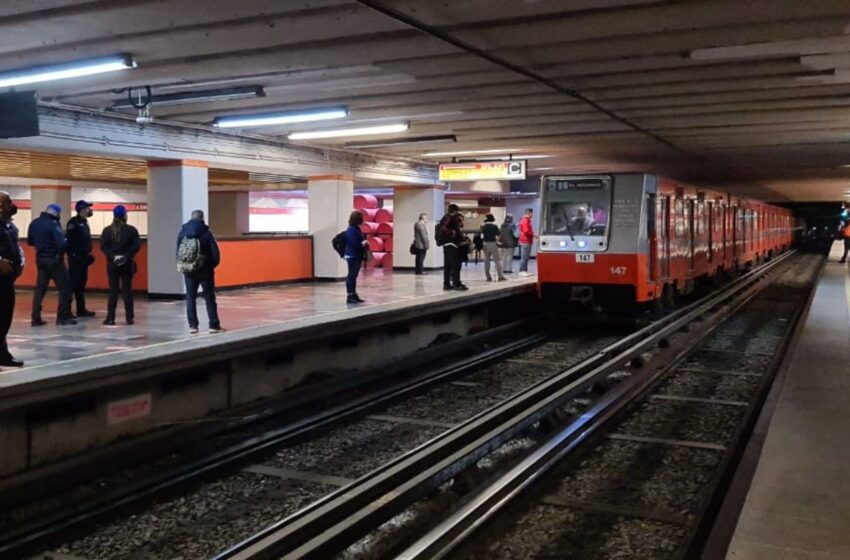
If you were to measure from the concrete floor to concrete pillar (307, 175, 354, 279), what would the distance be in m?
0.70

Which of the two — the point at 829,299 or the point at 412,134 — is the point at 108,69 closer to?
the point at 412,134

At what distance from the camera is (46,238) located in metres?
11.3

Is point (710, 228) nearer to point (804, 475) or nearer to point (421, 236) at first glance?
point (421, 236)

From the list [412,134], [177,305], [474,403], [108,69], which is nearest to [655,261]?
[412,134]

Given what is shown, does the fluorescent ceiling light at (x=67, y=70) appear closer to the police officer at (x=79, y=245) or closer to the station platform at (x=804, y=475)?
the police officer at (x=79, y=245)

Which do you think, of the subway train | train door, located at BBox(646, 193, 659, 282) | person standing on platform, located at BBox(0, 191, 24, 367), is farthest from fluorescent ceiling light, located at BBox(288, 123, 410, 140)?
person standing on platform, located at BBox(0, 191, 24, 367)

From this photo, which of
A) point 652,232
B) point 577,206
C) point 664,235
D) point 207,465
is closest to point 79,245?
point 207,465

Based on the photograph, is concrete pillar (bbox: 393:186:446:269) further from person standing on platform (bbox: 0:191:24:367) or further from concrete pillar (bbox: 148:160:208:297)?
person standing on platform (bbox: 0:191:24:367)

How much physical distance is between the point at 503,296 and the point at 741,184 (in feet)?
69.0

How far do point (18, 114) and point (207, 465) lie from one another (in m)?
4.83

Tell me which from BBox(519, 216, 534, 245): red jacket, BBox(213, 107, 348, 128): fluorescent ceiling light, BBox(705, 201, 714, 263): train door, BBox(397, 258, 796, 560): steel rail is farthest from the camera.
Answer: BBox(519, 216, 534, 245): red jacket

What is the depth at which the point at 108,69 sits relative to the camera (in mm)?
10141

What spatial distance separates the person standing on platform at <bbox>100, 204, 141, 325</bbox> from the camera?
39.6 ft

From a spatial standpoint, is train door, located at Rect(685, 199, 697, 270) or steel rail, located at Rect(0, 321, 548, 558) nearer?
steel rail, located at Rect(0, 321, 548, 558)
